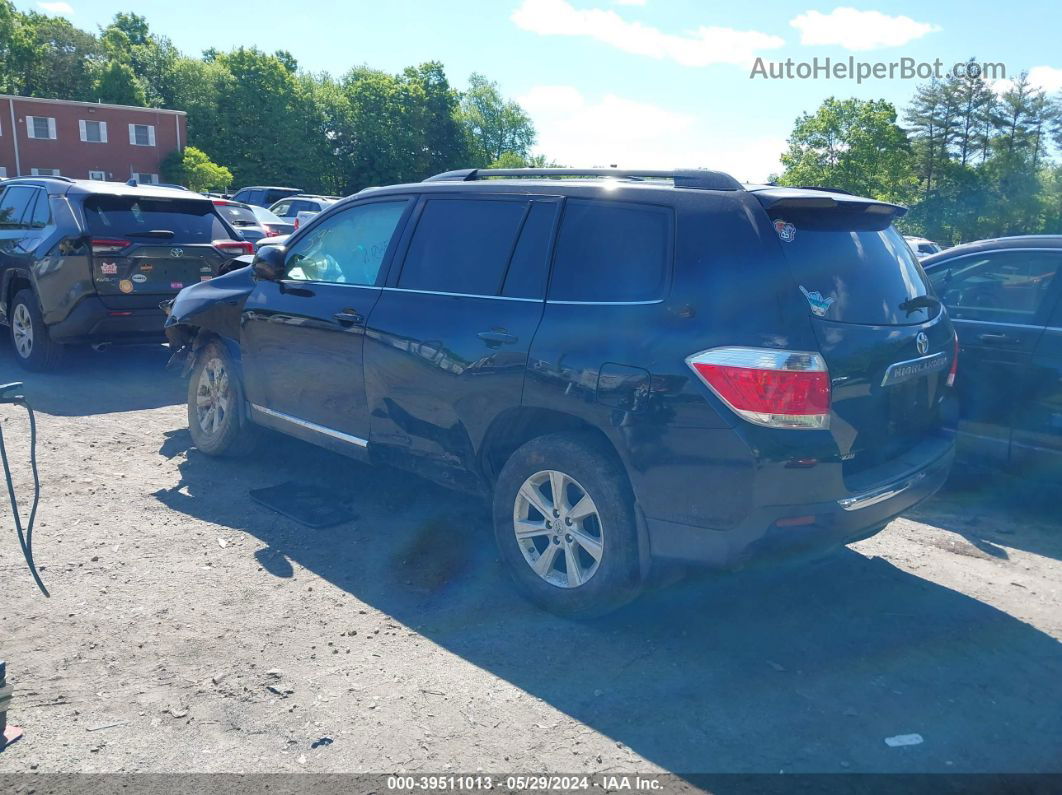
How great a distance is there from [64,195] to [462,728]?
7619mm

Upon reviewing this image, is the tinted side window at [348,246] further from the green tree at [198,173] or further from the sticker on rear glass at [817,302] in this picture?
the green tree at [198,173]

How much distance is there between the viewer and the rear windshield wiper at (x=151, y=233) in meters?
8.73

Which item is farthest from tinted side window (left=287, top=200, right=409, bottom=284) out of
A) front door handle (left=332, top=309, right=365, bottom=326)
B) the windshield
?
the windshield

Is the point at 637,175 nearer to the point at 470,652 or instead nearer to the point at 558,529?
the point at 558,529

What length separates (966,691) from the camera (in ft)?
11.9

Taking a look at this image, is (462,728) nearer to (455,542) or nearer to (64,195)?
(455,542)

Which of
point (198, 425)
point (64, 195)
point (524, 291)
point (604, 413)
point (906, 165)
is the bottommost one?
point (198, 425)

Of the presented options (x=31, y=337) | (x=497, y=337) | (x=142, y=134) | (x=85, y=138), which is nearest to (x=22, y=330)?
(x=31, y=337)

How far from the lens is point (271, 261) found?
18.8 ft

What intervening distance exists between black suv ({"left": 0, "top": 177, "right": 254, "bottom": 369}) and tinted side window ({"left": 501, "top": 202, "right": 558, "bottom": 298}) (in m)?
5.59

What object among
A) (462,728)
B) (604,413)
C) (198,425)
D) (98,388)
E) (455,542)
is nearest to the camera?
(462,728)

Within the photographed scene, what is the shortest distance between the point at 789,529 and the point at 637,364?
88 cm

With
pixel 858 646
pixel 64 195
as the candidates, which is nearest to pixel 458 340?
pixel 858 646

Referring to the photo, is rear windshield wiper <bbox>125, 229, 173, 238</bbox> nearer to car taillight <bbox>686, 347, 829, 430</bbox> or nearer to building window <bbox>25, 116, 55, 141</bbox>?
car taillight <bbox>686, 347, 829, 430</bbox>
